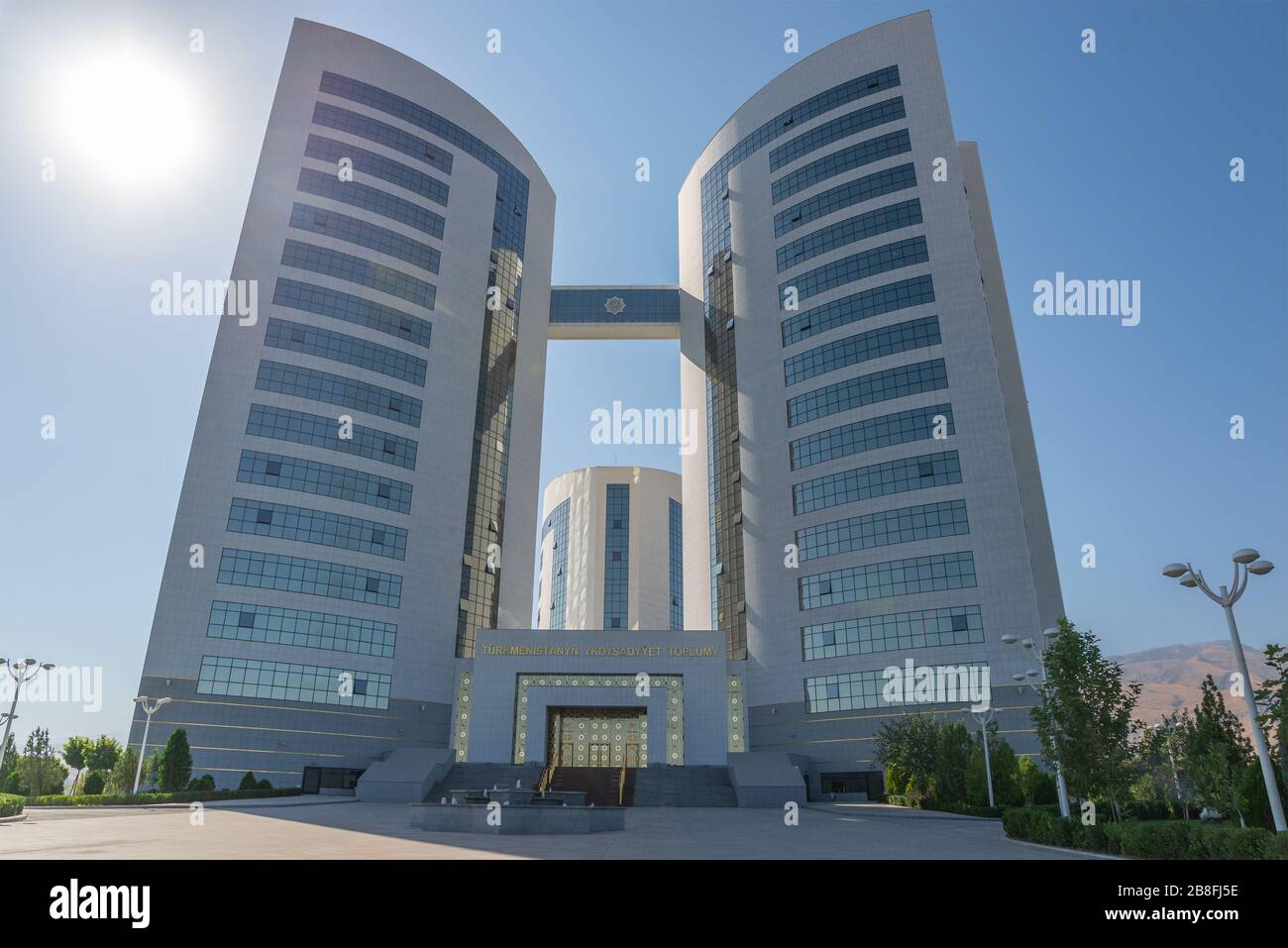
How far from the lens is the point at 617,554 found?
328 ft

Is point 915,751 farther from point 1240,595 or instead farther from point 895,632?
point 1240,595

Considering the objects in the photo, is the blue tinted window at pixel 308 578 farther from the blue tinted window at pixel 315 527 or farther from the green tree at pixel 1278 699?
the green tree at pixel 1278 699

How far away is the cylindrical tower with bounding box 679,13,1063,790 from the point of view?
165 ft

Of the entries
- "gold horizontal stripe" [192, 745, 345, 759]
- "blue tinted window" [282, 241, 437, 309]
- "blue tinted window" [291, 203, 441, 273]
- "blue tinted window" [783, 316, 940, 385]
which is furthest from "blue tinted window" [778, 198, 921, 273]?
"gold horizontal stripe" [192, 745, 345, 759]

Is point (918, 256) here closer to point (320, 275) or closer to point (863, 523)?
point (863, 523)

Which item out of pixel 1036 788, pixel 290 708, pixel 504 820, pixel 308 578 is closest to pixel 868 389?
pixel 1036 788

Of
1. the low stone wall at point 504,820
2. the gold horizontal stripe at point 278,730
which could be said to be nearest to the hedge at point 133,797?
the gold horizontal stripe at point 278,730

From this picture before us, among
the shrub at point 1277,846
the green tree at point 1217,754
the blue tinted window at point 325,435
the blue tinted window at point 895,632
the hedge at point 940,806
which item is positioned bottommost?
the hedge at point 940,806

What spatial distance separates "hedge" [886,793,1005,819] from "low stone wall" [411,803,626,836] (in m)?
20.0

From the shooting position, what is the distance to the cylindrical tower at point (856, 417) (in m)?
50.3

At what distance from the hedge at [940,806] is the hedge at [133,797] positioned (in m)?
37.0

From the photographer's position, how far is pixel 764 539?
58969 millimetres

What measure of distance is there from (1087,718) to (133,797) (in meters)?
41.9
